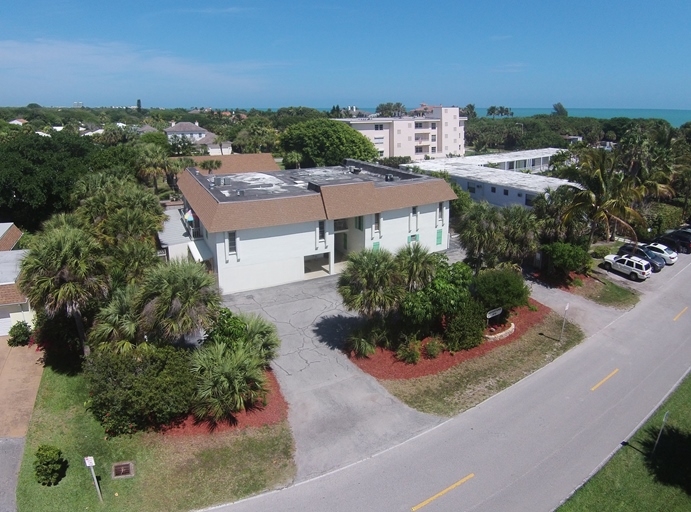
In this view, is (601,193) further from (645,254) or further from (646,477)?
(646,477)

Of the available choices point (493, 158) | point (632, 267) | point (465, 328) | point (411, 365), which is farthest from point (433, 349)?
point (493, 158)

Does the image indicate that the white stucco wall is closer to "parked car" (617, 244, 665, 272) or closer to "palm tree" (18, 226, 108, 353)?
"palm tree" (18, 226, 108, 353)

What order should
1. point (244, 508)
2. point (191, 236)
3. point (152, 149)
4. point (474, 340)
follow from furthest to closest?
point (152, 149) < point (191, 236) < point (474, 340) < point (244, 508)

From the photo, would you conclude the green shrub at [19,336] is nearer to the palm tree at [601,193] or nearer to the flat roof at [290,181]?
the flat roof at [290,181]

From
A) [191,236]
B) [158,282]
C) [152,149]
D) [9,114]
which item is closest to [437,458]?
[158,282]

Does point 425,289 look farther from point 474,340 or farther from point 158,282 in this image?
point 158,282

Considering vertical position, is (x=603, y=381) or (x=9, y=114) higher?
(x=9, y=114)
